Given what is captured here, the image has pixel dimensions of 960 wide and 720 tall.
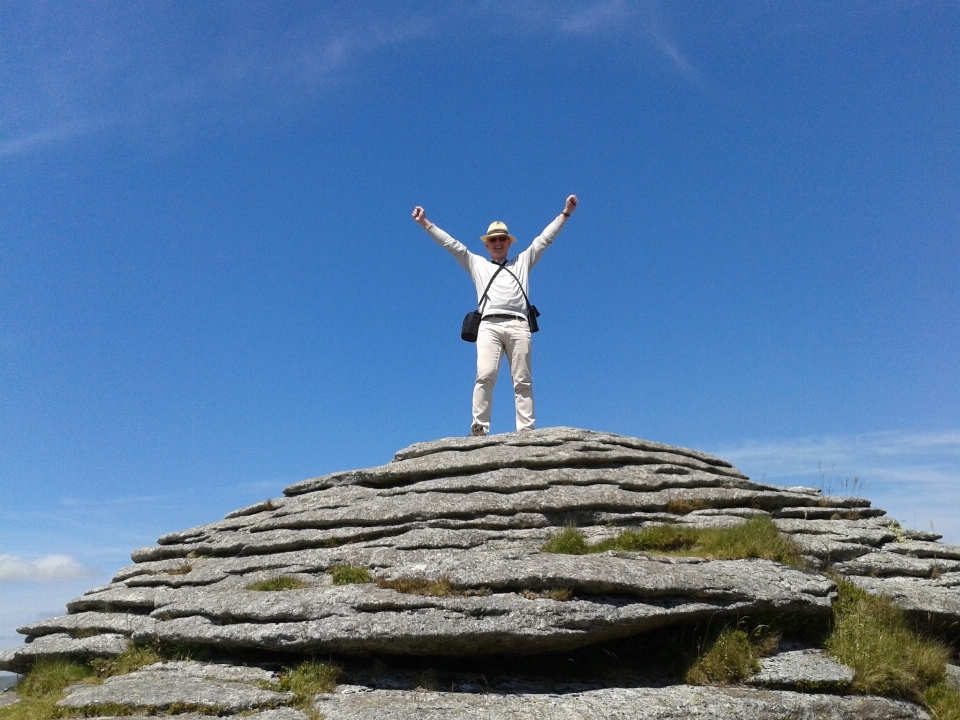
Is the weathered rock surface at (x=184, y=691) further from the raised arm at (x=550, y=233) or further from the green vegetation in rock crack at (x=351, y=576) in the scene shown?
the raised arm at (x=550, y=233)

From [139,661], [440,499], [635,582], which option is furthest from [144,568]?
[635,582]

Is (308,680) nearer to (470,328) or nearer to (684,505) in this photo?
(684,505)

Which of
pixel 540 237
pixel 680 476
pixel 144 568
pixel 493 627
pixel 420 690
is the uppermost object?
pixel 540 237

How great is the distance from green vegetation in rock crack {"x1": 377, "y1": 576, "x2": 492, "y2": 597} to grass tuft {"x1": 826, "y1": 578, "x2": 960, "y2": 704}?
5253 millimetres

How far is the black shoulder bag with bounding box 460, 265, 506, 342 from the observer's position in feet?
55.7

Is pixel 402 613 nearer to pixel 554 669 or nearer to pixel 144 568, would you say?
pixel 554 669

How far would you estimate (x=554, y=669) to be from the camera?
11.1 m

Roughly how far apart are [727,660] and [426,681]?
4003mm

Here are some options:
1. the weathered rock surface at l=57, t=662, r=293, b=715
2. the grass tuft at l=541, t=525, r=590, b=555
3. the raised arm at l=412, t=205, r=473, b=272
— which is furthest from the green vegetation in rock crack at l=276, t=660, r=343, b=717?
the raised arm at l=412, t=205, r=473, b=272

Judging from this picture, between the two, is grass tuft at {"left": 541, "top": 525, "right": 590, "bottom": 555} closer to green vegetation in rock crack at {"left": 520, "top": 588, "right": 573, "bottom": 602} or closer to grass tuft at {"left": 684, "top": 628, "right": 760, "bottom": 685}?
green vegetation in rock crack at {"left": 520, "top": 588, "right": 573, "bottom": 602}

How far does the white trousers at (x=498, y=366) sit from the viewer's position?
16406mm

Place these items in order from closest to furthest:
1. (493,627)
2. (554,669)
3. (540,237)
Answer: (493,627)
(554,669)
(540,237)

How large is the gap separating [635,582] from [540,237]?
875 cm

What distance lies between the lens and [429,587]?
36.5 feet
